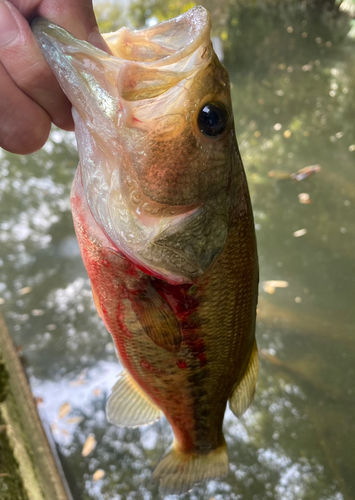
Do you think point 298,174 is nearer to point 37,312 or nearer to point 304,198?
point 304,198

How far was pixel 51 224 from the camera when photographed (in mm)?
3891

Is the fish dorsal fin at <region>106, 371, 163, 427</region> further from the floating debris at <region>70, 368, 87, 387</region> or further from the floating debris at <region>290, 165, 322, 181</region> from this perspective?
the floating debris at <region>290, 165, 322, 181</region>

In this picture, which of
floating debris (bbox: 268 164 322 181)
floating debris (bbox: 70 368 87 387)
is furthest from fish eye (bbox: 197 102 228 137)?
floating debris (bbox: 268 164 322 181)

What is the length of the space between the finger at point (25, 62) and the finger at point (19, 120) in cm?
2

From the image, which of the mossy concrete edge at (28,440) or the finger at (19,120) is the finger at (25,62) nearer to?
the finger at (19,120)

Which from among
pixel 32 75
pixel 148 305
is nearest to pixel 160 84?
pixel 32 75

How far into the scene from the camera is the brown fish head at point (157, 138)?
0.87 metres

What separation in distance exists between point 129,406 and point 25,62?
1.27m

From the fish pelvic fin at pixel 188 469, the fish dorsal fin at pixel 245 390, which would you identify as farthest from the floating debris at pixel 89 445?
the fish dorsal fin at pixel 245 390

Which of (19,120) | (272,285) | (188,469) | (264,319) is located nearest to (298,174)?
(272,285)

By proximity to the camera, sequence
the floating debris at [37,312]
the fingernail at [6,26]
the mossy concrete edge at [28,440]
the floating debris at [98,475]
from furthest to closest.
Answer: the floating debris at [37,312] < the floating debris at [98,475] < the mossy concrete edge at [28,440] < the fingernail at [6,26]

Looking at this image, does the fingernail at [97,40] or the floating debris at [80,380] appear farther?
the floating debris at [80,380]

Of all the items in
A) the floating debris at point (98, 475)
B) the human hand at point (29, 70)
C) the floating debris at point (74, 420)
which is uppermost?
the human hand at point (29, 70)

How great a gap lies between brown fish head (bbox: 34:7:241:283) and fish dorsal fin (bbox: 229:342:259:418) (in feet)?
2.01
